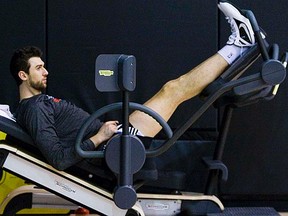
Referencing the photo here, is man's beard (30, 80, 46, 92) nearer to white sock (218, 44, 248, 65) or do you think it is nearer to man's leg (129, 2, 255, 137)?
man's leg (129, 2, 255, 137)

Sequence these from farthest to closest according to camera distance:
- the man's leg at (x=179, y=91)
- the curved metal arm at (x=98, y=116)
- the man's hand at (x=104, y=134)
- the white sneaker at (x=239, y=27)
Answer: the man's leg at (x=179, y=91)
the white sneaker at (x=239, y=27)
the man's hand at (x=104, y=134)
the curved metal arm at (x=98, y=116)

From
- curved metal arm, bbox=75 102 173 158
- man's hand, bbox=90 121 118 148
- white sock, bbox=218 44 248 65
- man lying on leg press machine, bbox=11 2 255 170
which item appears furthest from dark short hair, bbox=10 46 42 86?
white sock, bbox=218 44 248 65

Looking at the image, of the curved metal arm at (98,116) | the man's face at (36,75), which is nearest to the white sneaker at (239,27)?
the curved metal arm at (98,116)

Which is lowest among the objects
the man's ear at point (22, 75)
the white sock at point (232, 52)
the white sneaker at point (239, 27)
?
the man's ear at point (22, 75)

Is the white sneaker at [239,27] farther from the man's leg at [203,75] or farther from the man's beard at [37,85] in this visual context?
the man's beard at [37,85]

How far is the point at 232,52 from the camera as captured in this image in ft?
11.8

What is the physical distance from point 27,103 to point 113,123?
50 centimetres

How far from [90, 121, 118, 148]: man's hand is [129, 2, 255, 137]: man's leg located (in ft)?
0.93

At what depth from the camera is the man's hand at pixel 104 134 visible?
335cm

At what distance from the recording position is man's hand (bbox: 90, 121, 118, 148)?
335 centimetres

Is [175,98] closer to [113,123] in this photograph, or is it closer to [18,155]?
[113,123]

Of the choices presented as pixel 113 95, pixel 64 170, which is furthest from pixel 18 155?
pixel 113 95

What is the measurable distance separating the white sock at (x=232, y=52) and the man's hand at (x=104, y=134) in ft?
2.56

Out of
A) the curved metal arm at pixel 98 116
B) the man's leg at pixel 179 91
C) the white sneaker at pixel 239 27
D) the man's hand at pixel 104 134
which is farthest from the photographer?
the man's leg at pixel 179 91
